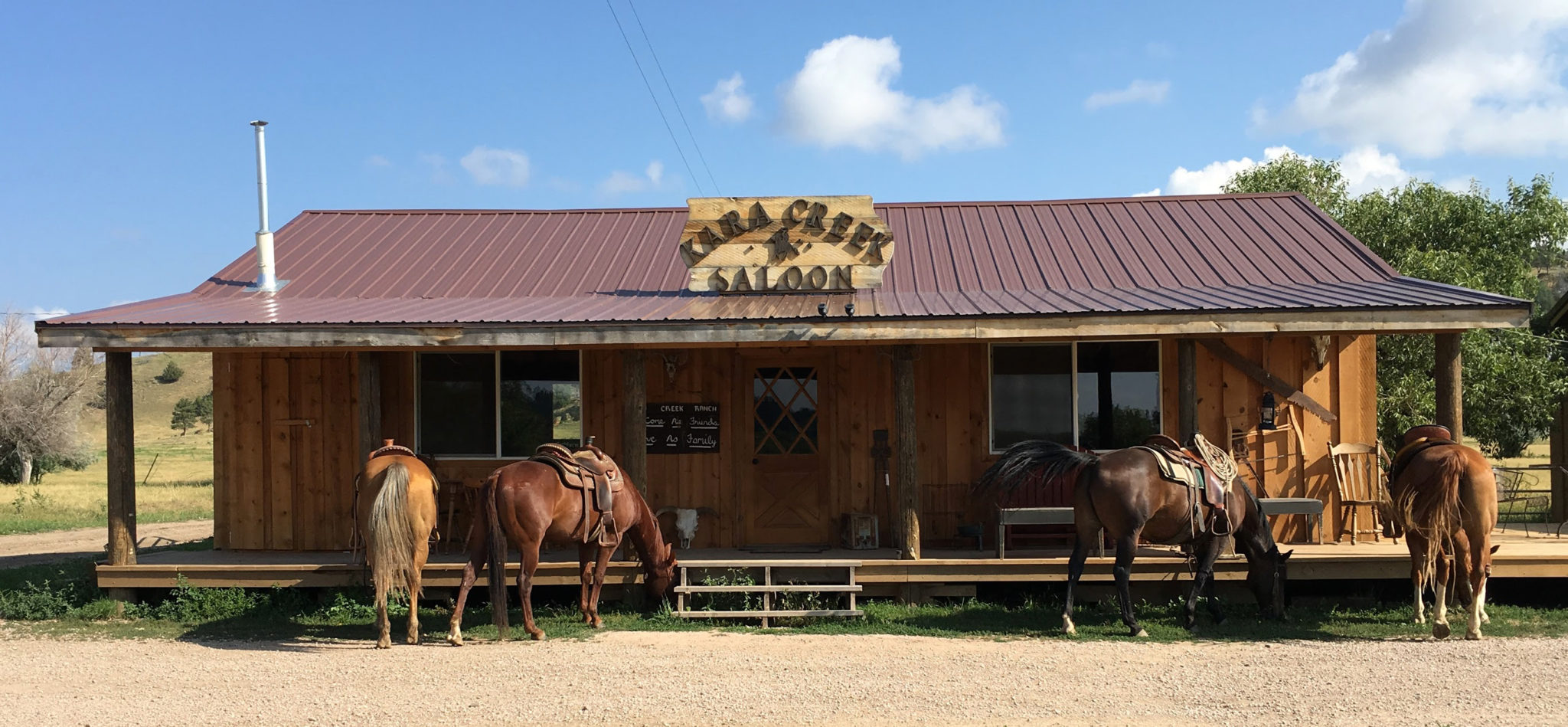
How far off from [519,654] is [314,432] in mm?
4232

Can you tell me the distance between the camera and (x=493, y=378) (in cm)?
1066

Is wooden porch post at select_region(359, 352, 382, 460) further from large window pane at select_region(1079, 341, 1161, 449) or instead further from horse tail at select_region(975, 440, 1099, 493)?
large window pane at select_region(1079, 341, 1161, 449)

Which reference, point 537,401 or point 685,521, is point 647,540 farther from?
point 537,401

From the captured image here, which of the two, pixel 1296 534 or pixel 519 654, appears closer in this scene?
pixel 519 654

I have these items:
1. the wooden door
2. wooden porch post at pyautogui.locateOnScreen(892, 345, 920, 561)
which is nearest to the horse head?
wooden porch post at pyautogui.locateOnScreen(892, 345, 920, 561)

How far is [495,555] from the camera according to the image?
8039mm

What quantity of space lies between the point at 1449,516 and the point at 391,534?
296 inches

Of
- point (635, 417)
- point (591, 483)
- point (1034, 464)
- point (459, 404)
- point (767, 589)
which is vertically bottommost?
point (767, 589)

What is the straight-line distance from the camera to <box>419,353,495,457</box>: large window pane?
10.7 m

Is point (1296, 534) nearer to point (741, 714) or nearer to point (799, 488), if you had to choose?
point (799, 488)

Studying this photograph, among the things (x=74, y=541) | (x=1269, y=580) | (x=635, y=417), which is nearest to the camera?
(x=1269, y=580)

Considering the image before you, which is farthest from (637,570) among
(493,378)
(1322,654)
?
(1322,654)

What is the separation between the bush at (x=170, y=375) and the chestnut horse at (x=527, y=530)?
251 feet

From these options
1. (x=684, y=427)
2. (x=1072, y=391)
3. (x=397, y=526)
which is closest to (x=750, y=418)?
(x=684, y=427)
